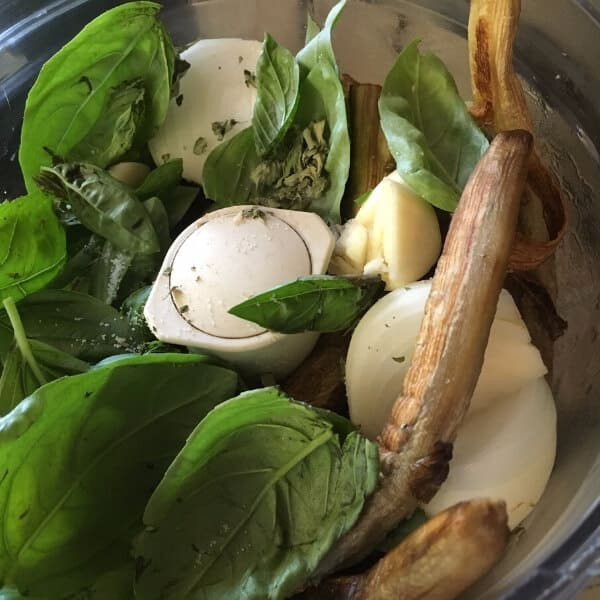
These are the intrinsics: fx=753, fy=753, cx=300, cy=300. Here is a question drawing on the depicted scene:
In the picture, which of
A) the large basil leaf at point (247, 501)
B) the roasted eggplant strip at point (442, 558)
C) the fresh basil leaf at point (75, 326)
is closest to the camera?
the roasted eggplant strip at point (442, 558)

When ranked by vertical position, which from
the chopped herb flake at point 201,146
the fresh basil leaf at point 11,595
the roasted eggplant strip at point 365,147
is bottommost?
the fresh basil leaf at point 11,595

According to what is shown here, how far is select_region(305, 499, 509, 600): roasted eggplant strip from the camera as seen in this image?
1.04 ft

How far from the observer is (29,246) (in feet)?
1.81

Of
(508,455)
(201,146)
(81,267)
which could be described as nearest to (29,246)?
(81,267)

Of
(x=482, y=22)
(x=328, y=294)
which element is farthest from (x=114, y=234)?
(x=482, y=22)

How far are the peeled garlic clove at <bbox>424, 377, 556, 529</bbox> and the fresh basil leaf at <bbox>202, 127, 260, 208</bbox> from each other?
255mm

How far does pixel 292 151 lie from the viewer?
0.58 metres

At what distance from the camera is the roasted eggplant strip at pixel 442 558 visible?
0.32 m

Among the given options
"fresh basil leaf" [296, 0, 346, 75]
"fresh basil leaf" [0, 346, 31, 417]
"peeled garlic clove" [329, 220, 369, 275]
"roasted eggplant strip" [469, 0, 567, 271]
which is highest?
"roasted eggplant strip" [469, 0, 567, 271]

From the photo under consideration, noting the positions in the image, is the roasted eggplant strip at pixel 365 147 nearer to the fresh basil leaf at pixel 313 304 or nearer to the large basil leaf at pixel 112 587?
the fresh basil leaf at pixel 313 304

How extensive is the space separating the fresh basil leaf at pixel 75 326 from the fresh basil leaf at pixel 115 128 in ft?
0.41

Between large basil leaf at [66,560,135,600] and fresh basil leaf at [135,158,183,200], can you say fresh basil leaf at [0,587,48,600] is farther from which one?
fresh basil leaf at [135,158,183,200]

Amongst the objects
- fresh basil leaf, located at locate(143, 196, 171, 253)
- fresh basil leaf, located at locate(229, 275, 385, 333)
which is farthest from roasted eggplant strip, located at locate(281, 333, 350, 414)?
fresh basil leaf, located at locate(143, 196, 171, 253)

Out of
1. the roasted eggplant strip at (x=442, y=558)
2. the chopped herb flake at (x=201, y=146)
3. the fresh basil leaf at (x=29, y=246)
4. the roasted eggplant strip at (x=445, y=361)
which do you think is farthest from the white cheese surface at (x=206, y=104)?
the roasted eggplant strip at (x=442, y=558)
